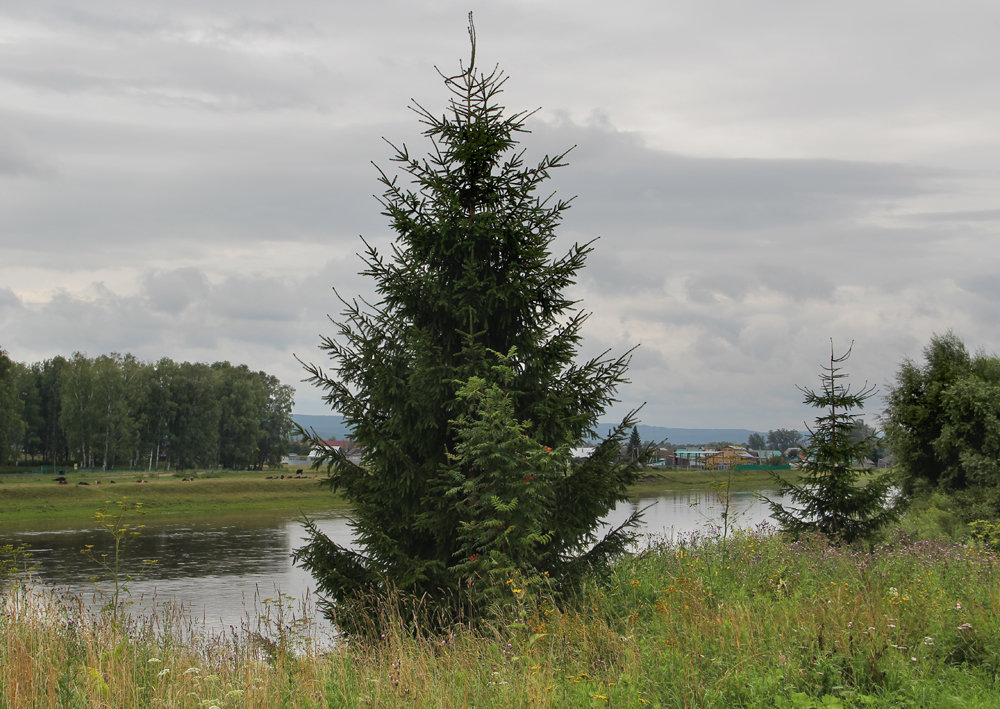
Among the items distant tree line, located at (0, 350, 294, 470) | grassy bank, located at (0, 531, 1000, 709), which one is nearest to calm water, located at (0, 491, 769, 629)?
grassy bank, located at (0, 531, 1000, 709)

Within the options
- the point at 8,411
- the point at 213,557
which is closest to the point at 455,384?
the point at 213,557

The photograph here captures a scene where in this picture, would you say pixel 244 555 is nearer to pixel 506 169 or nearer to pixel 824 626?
pixel 506 169

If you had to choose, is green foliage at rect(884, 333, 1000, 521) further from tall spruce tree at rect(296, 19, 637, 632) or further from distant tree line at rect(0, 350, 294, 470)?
distant tree line at rect(0, 350, 294, 470)

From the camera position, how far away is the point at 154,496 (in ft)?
196

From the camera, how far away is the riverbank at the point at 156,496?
51656 mm

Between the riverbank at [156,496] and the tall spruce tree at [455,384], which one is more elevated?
the tall spruce tree at [455,384]

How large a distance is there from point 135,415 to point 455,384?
3358 inches

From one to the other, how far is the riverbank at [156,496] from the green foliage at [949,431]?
18878 millimetres

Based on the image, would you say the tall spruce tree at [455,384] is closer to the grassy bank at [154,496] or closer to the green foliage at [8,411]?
the grassy bank at [154,496]

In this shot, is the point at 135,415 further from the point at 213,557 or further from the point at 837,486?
the point at 837,486

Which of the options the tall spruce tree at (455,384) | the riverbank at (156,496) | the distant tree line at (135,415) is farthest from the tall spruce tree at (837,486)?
the distant tree line at (135,415)

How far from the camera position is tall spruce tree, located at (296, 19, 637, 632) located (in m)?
8.47

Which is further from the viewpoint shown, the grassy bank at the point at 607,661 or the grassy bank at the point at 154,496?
the grassy bank at the point at 154,496

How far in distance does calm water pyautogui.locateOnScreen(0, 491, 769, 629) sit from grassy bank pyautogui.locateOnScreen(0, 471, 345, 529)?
6672mm
